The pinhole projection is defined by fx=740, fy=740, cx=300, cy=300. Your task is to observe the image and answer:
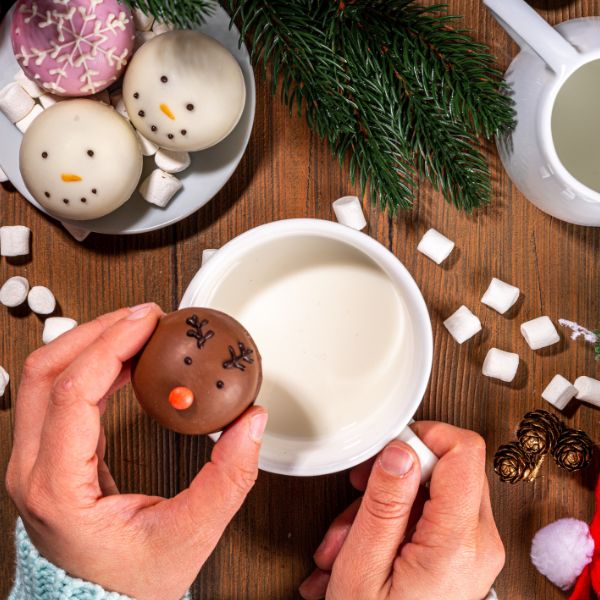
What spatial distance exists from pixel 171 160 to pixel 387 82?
235 millimetres

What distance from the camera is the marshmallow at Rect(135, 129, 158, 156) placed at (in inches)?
29.4

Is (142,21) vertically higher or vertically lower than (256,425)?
higher

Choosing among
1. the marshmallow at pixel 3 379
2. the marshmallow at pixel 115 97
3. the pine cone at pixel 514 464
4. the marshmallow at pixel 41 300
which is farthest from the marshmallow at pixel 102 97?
the pine cone at pixel 514 464

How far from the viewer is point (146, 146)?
751mm

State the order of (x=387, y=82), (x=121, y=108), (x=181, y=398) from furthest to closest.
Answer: (x=121, y=108), (x=387, y=82), (x=181, y=398)

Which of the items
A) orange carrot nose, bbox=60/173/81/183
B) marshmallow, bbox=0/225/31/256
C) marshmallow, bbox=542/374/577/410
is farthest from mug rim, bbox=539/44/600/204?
marshmallow, bbox=0/225/31/256

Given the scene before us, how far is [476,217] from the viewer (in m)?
0.82

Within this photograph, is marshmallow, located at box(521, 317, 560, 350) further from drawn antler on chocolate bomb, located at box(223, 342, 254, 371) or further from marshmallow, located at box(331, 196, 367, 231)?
drawn antler on chocolate bomb, located at box(223, 342, 254, 371)

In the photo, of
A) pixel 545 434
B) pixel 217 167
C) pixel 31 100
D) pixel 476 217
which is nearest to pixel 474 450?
pixel 545 434

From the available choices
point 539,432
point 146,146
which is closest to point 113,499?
point 146,146

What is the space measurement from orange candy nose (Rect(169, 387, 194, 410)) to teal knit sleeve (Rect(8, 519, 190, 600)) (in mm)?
192

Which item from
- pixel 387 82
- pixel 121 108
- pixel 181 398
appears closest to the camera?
pixel 181 398

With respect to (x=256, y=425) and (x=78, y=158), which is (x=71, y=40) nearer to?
(x=78, y=158)

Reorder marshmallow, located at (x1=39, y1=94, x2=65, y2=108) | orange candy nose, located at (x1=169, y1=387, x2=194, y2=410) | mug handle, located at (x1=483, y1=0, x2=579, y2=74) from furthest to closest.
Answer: marshmallow, located at (x1=39, y1=94, x2=65, y2=108)
mug handle, located at (x1=483, y1=0, x2=579, y2=74)
orange candy nose, located at (x1=169, y1=387, x2=194, y2=410)
